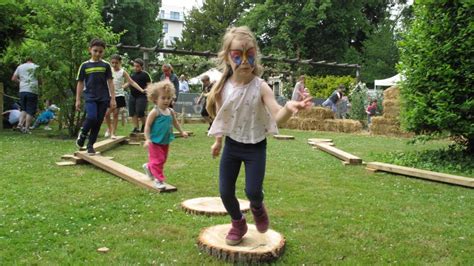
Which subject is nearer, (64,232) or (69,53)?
(64,232)

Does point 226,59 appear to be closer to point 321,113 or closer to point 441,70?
point 441,70

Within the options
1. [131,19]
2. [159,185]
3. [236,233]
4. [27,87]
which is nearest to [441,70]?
[159,185]

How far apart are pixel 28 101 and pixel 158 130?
908cm

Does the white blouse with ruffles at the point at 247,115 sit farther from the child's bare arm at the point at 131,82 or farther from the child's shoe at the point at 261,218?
the child's bare arm at the point at 131,82

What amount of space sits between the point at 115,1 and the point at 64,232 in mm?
43755

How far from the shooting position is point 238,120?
165 inches

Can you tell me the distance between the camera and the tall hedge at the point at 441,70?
30.9ft

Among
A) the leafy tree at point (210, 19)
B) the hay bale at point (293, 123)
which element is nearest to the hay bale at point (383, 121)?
the hay bale at point (293, 123)

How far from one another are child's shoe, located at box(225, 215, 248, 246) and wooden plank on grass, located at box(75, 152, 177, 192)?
2.55m

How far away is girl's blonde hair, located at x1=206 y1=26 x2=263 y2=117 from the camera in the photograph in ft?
13.6

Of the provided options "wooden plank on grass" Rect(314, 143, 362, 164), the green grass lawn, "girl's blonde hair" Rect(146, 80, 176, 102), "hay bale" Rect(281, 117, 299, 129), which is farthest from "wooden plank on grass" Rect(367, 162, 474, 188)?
"hay bale" Rect(281, 117, 299, 129)

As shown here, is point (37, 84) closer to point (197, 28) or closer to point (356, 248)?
point (356, 248)

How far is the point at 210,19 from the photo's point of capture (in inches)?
2299

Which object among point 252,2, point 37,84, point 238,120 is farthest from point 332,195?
point 252,2
